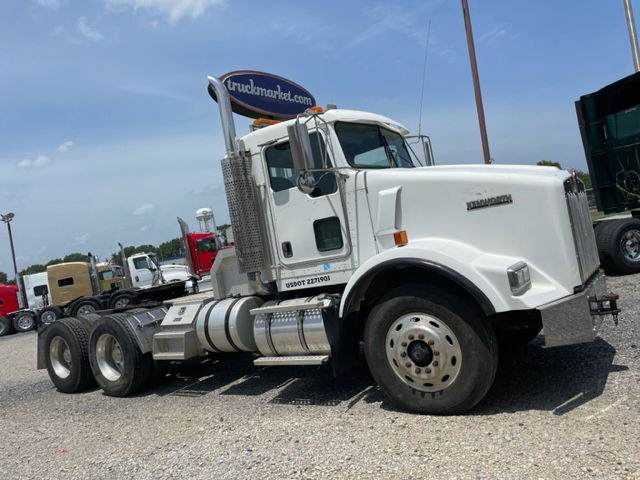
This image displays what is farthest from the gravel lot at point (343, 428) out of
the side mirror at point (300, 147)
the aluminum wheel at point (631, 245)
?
the aluminum wheel at point (631, 245)

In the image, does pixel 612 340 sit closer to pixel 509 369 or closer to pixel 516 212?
pixel 509 369

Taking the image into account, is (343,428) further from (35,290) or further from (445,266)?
(35,290)

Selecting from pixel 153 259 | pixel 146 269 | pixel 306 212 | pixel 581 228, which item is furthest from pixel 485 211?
pixel 146 269

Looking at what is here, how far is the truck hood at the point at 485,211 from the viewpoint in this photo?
3.98 m

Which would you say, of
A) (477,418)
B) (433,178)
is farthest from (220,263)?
(477,418)

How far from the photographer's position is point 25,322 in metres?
24.3

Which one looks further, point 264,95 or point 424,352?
point 264,95

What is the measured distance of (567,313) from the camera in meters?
3.72

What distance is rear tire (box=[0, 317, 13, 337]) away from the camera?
2420cm

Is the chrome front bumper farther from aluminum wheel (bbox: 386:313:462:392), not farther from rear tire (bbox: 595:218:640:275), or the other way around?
rear tire (bbox: 595:218:640:275)

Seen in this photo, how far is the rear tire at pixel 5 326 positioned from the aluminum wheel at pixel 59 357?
66.9 ft

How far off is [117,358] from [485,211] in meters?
4.93

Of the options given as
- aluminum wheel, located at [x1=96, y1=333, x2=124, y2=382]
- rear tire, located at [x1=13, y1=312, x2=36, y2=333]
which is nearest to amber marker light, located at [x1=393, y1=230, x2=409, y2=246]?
aluminum wheel, located at [x1=96, y1=333, x2=124, y2=382]

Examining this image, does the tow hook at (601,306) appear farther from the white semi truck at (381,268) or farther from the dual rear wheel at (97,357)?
the dual rear wheel at (97,357)
